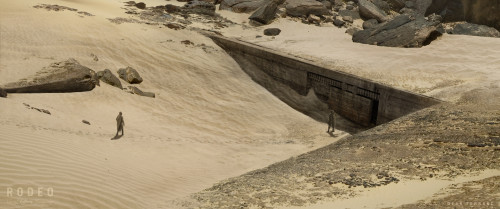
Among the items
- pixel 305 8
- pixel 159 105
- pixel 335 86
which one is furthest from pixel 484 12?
pixel 159 105

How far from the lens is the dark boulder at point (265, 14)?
68.7 ft

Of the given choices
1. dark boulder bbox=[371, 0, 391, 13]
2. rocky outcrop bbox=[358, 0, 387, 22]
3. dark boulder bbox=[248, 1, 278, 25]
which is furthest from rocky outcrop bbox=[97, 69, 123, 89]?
dark boulder bbox=[371, 0, 391, 13]

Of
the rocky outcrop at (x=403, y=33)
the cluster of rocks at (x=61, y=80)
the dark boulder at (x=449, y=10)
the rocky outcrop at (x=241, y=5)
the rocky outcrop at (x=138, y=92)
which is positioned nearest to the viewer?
the cluster of rocks at (x=61, y=80)

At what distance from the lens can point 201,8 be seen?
21.5 m

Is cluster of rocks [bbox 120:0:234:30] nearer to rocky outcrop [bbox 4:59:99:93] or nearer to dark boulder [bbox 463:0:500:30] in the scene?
rocky outcrop [bbox 4:59:99:93]

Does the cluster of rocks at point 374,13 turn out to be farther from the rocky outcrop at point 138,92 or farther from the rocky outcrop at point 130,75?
the rocky outcrop at point 130,75

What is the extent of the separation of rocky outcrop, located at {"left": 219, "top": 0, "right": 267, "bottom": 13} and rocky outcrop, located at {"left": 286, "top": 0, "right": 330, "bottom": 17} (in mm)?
1563

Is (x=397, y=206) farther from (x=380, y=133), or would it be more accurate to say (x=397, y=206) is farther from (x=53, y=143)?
(x=53, y=143)

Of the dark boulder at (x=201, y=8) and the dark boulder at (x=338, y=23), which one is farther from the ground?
the dark boulder at (x=201, y=8)

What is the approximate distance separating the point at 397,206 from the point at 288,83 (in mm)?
9958

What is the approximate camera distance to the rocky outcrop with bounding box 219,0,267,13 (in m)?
22.5

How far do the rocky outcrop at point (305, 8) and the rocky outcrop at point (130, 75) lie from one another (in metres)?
10.7

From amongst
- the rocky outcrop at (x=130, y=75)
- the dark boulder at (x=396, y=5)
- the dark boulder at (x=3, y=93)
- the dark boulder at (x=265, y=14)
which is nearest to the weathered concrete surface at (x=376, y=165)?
the dark boulder at (x=3, y=93)

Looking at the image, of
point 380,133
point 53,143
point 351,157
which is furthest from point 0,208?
point 380,133
